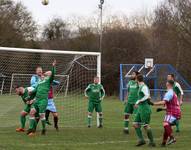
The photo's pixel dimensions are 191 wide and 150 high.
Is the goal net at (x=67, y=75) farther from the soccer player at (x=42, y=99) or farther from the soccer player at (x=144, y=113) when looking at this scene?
the soccer player at (x=144, y=113)

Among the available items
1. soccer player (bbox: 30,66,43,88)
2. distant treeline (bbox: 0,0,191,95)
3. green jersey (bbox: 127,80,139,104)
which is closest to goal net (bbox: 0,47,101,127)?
soccer player (bbox: 30,66,43,88)

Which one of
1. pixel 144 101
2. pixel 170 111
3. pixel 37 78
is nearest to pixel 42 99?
pixel 37 78

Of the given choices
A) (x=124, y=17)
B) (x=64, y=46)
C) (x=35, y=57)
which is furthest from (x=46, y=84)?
(x=124, y=17)

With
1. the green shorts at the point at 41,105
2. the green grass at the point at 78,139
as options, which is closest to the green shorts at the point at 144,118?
the green grass at the point at 78,139

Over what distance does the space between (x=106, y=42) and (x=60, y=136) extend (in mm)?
41076

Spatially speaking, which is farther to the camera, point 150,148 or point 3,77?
point 3,77

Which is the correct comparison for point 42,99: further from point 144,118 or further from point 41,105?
point 144,118

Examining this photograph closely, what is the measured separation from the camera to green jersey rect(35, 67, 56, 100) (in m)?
15.7

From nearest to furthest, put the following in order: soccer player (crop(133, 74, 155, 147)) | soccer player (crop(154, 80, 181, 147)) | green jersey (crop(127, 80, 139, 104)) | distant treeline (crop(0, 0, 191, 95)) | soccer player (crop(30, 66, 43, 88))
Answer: soccer player (crop(133, 74, 155, 147)), soccer player (crop(154, 80, 181, 147)), soccer player (crop(30, 66, 43, 88)), green jersey (crop(127, 80, 139, 104)), distant treeline (crop(0, 0, 191, 95))

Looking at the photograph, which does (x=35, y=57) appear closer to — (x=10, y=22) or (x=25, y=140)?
(x=25, y=140)

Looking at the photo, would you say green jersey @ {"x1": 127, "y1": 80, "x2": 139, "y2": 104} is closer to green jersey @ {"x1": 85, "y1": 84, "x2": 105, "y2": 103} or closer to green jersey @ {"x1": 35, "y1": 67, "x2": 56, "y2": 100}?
green jersey @ {"x1": 85, "y1": 84, "x2": 105, "y2": 103}

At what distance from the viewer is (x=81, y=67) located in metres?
23.6

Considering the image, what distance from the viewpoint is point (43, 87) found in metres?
15.8

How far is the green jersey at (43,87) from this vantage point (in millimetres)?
15711
